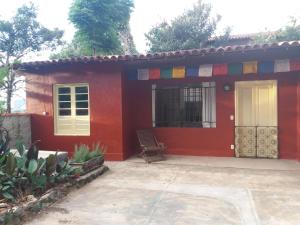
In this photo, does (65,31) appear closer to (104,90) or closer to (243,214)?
(104,90)

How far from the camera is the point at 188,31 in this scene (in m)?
17.4

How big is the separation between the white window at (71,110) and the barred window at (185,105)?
212cm

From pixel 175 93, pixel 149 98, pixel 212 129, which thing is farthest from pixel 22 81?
pixel 212 129

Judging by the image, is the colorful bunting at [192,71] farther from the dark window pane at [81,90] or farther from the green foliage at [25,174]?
the green foliage at [25,174]

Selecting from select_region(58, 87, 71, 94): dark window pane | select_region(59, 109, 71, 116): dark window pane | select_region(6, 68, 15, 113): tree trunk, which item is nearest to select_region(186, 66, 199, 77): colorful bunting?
select_region(58, 87, 71, 94): dark window pane

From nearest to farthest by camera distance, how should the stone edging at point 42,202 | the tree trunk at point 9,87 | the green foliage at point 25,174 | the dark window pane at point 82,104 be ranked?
1. the stone edging at point 42,202
2. the green foliage at point 25,174
3. the dark window pane at point 82,104
4. the tree trunk at point 9,87

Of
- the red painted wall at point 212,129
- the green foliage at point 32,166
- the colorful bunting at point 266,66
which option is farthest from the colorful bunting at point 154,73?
the green foliage at point 32,166

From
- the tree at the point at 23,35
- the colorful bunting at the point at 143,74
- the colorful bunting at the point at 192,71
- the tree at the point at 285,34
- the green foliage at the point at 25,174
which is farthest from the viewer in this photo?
the tree at the point at 285,34

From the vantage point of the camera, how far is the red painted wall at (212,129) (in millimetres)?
8086

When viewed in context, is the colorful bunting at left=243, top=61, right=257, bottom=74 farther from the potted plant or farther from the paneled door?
the potted plant

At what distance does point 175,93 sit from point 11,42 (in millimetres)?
9827

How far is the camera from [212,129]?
8.67m

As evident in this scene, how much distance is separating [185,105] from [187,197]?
4264 millimetres

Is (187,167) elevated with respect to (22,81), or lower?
lower
